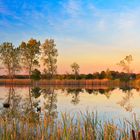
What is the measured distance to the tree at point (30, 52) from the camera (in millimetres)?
60312

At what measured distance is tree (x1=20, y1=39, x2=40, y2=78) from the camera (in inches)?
2375

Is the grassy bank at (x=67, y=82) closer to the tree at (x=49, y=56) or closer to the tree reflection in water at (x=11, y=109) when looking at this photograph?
the tree at (x=49, y=56)

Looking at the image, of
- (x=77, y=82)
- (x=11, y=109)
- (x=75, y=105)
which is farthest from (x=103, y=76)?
(x=11, y=109)

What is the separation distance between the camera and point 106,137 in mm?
6441

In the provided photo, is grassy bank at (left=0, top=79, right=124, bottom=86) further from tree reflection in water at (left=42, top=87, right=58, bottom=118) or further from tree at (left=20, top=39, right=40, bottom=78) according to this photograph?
tree reflection in water at (left=42, top=87, right=58, bottom=118)

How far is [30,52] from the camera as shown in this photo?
62.1 meters

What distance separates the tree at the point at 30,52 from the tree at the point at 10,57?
1886mm

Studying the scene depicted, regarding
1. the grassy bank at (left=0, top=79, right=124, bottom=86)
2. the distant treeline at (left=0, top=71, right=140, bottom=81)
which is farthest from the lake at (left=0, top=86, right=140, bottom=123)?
the distant treeline at (left=0, top=71, right=140, bottom=81)

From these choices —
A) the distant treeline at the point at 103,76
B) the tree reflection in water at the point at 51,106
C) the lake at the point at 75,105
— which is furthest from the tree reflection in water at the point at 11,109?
the distant treeline at the point at 103,76

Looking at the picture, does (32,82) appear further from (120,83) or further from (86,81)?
(120,83)

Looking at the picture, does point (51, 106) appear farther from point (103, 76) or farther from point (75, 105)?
point (103, 76)

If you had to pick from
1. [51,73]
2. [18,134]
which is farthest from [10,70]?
[18,134]

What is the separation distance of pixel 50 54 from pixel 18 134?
5395 cm

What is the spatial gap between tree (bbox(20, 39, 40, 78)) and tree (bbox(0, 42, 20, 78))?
1.89 m
